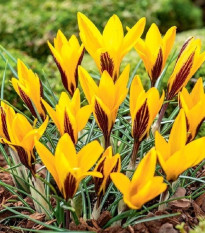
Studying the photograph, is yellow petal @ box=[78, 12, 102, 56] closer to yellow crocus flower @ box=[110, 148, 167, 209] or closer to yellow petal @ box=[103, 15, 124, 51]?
yellow petal @ box=[103, 15, 124, 51]

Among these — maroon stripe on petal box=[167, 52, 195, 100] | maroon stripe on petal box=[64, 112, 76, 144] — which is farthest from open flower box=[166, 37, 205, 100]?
maroon stripe on petal box=[64, 112, 76, 144]

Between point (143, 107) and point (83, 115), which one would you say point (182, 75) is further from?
point (83, 115)

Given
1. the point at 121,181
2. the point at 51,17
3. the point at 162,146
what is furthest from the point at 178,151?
the point at 51,17

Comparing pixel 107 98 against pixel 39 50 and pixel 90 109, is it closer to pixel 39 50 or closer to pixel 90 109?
pixel 90 109

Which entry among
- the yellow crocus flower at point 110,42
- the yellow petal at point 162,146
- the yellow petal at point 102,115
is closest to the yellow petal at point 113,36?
the yellow crocus flower at point 110,42

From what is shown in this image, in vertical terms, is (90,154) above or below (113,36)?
below

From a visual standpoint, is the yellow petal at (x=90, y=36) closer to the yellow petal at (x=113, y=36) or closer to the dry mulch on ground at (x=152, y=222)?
the yellow petal at (x=113, y=36)
